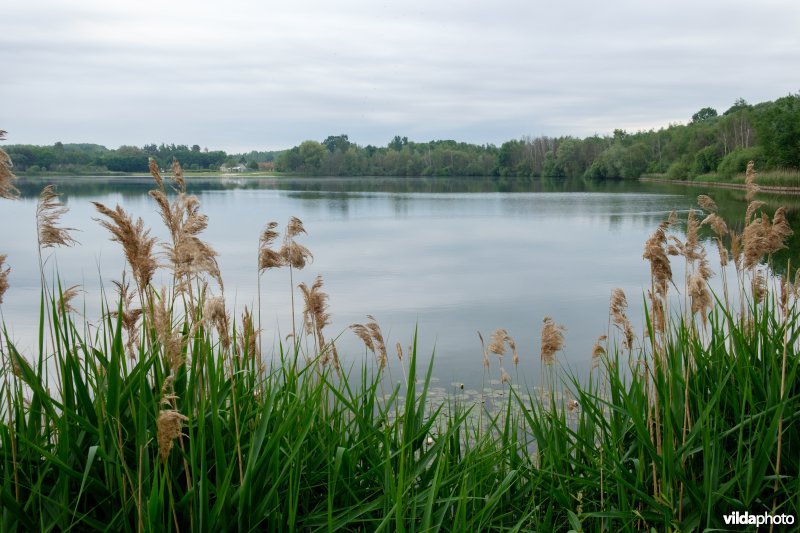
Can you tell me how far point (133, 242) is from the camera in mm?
2211

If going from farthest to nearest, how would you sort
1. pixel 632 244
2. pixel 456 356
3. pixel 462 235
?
pixel 462 235 < pixel 632 244 < pixel 456 356

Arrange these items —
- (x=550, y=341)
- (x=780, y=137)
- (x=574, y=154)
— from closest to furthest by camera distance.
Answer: (x=550, y=341) < (x=780, y=137) < (x=574, y=154)

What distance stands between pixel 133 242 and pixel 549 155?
114318 mm

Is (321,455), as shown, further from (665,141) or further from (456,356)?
(665,141)

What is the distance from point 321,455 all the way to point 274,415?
0.28 metres

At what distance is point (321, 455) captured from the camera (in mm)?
3057

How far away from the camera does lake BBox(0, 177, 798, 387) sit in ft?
37.6

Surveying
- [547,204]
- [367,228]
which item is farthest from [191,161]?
[367,228]

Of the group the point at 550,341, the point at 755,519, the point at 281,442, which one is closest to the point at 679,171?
the point at 550,341

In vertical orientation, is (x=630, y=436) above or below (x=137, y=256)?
below

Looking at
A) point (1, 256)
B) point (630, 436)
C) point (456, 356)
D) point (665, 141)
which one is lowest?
point (456, 356)

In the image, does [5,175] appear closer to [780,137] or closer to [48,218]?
[48,218]

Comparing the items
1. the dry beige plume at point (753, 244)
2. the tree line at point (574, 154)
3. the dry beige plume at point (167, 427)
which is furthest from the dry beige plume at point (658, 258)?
the tree line at point (574, 154)

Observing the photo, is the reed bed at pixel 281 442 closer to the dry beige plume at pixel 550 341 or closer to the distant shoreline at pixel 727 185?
the dry beige plume at pixel 550 341
